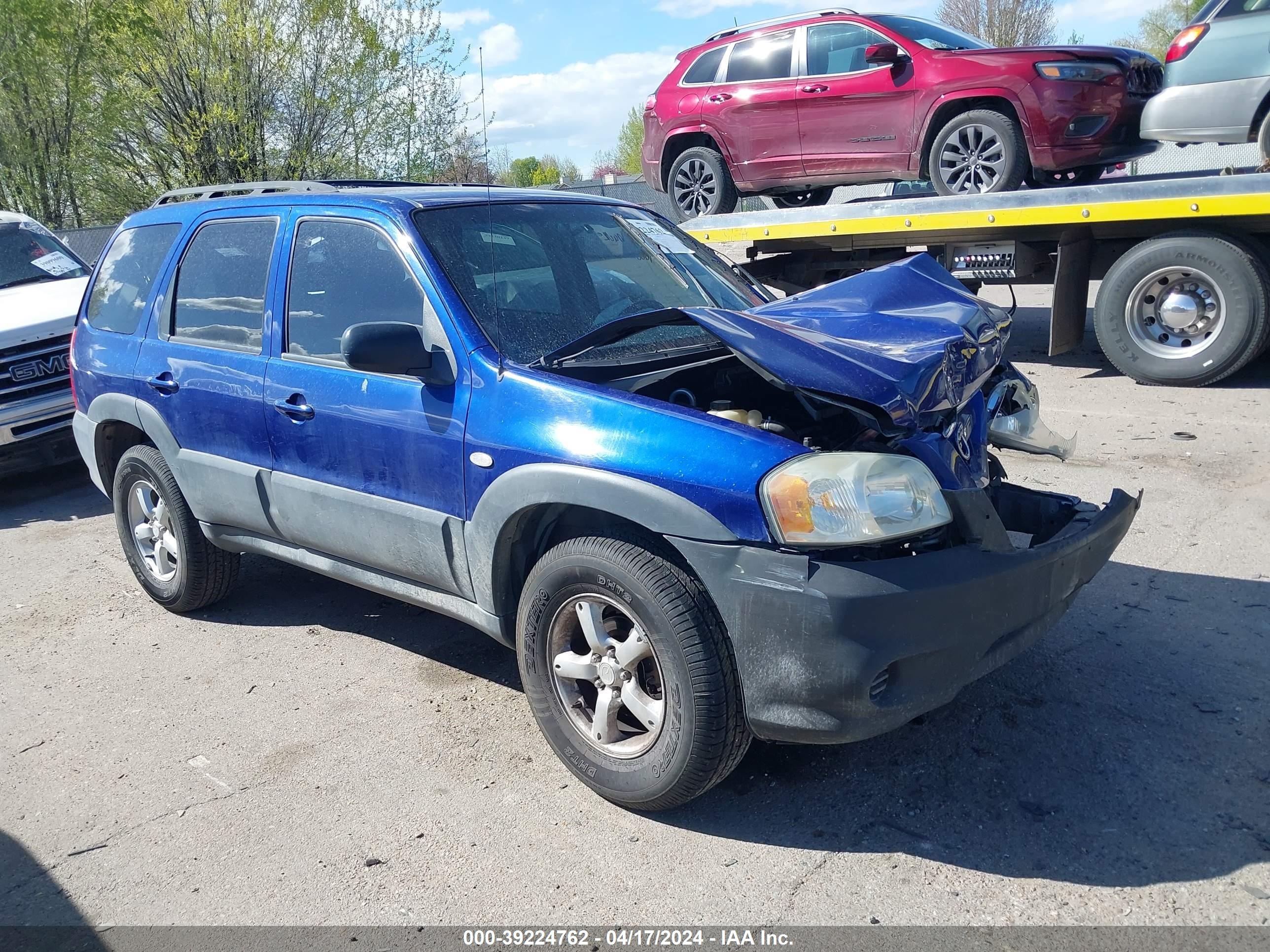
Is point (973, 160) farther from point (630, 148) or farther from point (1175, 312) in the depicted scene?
point (630, 148)

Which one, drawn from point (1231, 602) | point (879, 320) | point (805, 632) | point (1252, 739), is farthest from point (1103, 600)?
point (805, 632)

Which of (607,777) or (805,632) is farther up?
(805,632)

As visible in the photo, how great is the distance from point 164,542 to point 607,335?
9.01 ft

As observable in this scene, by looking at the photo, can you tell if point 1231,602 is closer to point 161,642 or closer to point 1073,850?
point 1073,850

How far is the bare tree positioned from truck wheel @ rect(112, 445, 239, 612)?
35862mm

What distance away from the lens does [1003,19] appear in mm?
35906

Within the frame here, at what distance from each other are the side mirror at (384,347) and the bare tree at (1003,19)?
3657 cm

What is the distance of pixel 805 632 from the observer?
2766 mm

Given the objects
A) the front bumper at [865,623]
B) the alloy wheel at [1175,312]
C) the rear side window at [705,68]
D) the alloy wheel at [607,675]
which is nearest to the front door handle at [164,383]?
the alloy wheel at [607,675]

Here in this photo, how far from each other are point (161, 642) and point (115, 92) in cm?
1415

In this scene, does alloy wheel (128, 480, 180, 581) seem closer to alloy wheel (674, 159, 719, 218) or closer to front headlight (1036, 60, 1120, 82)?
alloy wheel (674, 159, 719, 218)

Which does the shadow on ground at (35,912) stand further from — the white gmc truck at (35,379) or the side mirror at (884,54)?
the side mirror at (884,54)

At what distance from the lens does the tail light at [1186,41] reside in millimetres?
7820

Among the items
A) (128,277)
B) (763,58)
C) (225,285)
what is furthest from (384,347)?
(763,58)
